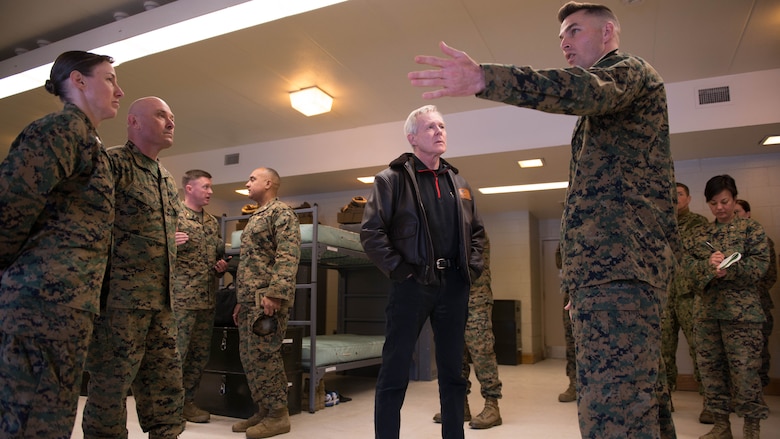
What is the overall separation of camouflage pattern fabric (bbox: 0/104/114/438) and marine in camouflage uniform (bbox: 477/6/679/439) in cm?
151

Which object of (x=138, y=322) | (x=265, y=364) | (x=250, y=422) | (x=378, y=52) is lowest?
(x=250, y=422)

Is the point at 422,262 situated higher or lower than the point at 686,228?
lower

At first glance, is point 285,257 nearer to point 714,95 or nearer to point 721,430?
point 721,430

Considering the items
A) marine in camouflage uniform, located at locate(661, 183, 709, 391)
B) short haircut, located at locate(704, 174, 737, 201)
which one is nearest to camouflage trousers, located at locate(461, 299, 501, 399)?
marine in camouflage uniform, located at locate(661, 183, 709, 391)

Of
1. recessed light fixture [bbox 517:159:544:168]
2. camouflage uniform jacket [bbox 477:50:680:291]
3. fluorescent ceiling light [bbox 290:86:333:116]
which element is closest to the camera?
camouflage uniform jacket [bbox 477:50:680:291]

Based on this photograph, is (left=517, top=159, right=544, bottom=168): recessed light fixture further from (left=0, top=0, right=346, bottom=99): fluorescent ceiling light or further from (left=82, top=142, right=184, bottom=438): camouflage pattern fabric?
(left=82, top=142, right=184, bottom=438): camouflage pattern fabric

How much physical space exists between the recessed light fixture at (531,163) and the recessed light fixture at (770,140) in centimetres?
250

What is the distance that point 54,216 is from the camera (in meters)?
1.92

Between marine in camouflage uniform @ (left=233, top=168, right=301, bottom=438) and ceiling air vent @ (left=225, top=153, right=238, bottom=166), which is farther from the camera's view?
ceiling air vent @ (left=225, top=153, right=238, bottom=166)

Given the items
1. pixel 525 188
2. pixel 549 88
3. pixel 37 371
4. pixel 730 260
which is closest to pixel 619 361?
pixel 549 88

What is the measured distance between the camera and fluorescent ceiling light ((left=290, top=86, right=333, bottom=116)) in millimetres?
6199

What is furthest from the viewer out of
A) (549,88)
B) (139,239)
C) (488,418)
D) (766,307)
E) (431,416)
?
(766,307)

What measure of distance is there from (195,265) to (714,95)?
569 centimetres

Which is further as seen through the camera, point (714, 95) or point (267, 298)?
point (714, 95)
